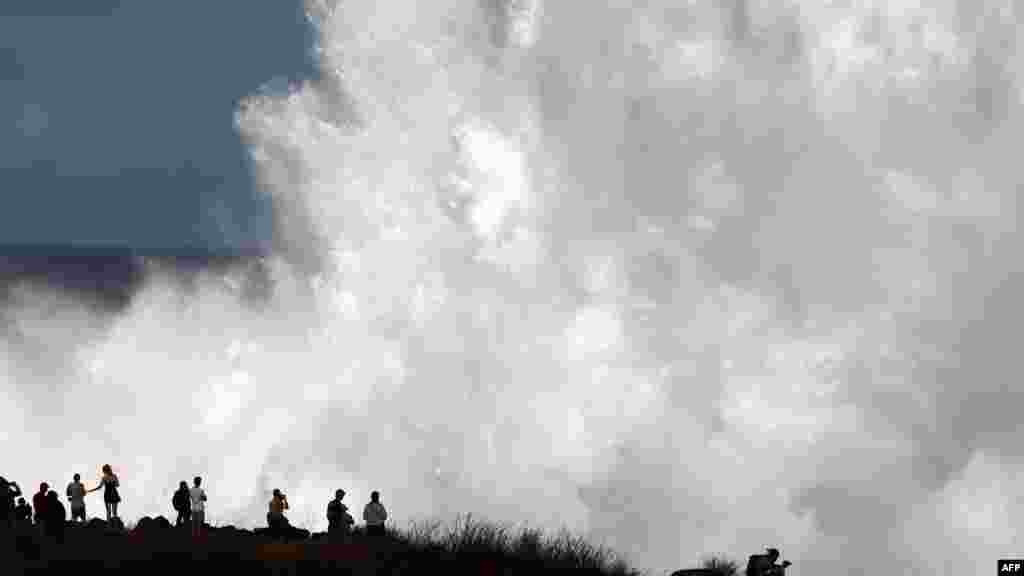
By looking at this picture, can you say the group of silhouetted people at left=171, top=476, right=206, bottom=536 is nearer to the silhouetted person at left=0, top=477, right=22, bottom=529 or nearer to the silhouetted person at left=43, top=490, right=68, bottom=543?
the silhouetted person at left=43, top=490, right=68, bottom=543

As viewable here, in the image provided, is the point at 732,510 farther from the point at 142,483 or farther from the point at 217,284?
the point at 217,284

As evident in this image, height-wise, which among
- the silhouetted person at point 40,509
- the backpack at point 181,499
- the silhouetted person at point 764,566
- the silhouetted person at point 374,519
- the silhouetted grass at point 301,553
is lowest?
the silhouetted person at point 764,566

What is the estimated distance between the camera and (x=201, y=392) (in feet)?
319


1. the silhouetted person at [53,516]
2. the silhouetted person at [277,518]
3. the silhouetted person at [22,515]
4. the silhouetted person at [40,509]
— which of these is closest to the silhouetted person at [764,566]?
the silhouetted person at [277,518]

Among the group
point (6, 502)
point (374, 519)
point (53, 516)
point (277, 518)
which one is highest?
point (6, 502)

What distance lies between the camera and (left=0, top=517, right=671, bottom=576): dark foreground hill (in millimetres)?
35969

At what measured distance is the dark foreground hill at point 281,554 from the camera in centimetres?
3597

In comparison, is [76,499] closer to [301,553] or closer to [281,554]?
[281,554]

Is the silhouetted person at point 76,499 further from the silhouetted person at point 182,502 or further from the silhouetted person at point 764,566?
the silhouetted person at point 764,566

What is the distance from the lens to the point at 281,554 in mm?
37219

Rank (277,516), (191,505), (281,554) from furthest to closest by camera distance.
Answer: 1. (191,505)
2. (277,516)
3. (281,554)

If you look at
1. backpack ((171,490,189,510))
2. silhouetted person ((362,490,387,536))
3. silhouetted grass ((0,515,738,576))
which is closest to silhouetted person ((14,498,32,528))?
silhouetted grass ((0,515,738,576))

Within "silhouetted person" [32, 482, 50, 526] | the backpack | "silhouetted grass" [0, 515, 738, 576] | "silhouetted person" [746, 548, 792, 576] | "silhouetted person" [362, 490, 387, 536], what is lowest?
"silhouetted person" [746, 548, 792, 576]

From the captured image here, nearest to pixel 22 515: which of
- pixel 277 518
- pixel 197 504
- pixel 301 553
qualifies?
pixel 197 504
